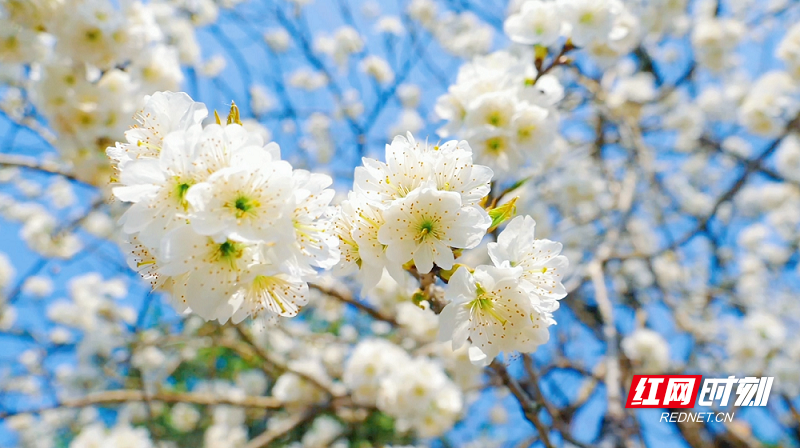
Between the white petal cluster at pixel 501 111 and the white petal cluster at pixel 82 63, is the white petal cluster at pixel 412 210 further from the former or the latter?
the white petal cluster at pixel 82 63

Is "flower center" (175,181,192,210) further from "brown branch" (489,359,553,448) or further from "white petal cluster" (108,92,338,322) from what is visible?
"brown branch" (489,359,553,448)

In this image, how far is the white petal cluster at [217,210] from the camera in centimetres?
71

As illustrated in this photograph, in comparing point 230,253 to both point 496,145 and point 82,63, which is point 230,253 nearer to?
point 496,145

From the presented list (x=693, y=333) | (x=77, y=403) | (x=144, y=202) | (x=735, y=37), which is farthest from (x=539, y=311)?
(x=735, y=37)

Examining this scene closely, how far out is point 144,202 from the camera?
0.72 m

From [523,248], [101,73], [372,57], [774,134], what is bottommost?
[523,248]

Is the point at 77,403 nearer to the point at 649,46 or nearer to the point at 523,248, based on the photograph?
the point at 523,248

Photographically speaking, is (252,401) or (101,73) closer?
(101,73)

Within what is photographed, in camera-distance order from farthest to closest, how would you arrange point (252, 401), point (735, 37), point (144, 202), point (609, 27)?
point (735, 37), point (252, 401), point (609, 27), point (144, 202)

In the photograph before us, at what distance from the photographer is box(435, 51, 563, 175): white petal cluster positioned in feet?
4.44

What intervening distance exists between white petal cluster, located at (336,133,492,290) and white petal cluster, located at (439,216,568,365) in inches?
2.4

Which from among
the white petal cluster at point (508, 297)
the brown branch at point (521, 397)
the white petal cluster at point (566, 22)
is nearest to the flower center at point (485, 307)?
the white petal cluster at point (508, 297)

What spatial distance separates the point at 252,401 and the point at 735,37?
14.1ft

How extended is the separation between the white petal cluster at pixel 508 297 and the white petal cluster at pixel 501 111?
52cm
